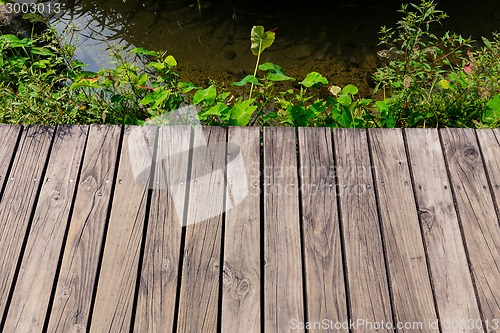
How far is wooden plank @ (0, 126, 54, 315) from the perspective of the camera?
5.06 feet

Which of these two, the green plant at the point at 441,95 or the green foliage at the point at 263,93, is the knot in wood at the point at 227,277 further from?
the green plant at the point at 441,95

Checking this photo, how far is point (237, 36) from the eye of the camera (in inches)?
136

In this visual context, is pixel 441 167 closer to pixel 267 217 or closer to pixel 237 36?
pixel 267 217

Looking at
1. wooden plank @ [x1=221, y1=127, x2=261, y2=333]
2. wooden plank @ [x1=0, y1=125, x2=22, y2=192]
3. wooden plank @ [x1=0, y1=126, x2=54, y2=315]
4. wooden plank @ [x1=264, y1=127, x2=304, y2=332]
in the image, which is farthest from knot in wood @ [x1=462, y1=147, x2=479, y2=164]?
wooden plank @ [x1=0, y1=125, x2=22, y2=192]

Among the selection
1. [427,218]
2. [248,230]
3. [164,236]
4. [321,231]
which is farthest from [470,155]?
[164,236]

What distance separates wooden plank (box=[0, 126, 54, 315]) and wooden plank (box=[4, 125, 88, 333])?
0.12 ft

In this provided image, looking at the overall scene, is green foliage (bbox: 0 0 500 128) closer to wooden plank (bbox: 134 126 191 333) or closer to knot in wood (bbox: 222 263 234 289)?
wooden plank (bbox: 134 126 191 333)

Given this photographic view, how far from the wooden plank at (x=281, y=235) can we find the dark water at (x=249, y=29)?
1603 millimetres

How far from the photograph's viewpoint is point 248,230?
1.60m

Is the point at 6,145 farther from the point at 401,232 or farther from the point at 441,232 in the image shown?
the point at 441,232

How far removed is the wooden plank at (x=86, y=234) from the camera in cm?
144

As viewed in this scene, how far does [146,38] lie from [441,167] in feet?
9.07

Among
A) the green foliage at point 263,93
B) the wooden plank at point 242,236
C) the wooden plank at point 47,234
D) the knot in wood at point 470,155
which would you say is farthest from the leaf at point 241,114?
the knot in wood at point 470,155

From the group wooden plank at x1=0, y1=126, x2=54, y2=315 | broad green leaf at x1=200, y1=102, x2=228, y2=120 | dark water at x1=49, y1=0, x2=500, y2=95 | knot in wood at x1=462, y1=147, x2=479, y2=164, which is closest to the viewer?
wooden plank at x1=0, y1=126, x2=54, y2=315
